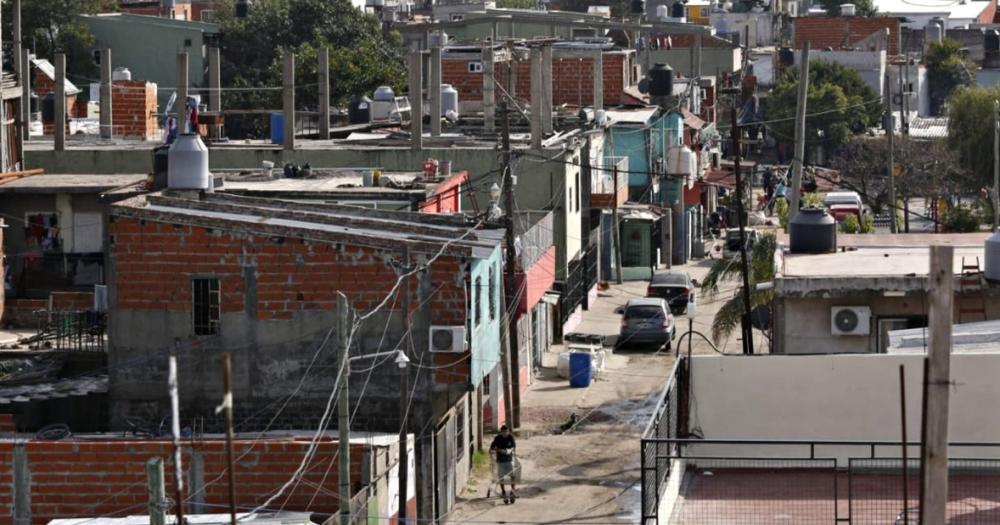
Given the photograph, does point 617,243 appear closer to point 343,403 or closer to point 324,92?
point 324,92

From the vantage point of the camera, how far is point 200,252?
2883cm

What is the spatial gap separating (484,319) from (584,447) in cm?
548

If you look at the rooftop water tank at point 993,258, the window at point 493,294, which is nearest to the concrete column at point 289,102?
the window at point 493,294

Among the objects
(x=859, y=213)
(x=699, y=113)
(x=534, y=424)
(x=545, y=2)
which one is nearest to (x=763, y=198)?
(x=699, y=113)

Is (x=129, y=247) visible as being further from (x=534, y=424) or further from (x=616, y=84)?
(x=616, y=84)

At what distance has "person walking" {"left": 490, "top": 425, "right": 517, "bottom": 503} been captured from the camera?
104 feet

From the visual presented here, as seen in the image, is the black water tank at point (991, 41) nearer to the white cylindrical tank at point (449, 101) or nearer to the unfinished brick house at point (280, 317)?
the white cylindrical tank at point (449, 101)

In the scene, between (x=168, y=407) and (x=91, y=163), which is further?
(x=91, y=163)

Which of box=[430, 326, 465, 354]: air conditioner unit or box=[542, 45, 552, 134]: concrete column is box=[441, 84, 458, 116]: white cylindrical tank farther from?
box=[430, 326, 465, 354]: air conditioner unit

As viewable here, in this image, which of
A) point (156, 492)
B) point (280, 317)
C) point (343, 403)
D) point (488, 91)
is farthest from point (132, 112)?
point (156, 492)

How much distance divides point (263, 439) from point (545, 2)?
102 metres

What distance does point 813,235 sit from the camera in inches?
1232

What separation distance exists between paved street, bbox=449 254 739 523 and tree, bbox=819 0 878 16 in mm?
67884

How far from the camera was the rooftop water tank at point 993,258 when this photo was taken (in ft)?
88.6
